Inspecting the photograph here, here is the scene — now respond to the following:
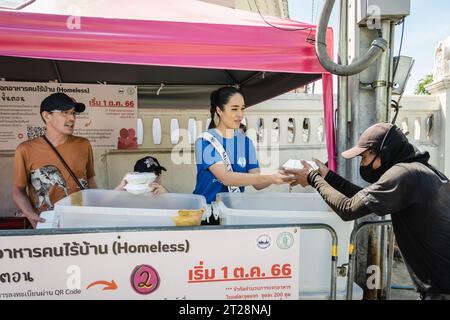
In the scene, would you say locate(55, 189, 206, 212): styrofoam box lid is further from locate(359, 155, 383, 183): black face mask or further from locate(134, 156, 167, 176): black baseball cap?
locate(359, 155, 383, 183): black face mask

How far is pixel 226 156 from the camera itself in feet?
8.16

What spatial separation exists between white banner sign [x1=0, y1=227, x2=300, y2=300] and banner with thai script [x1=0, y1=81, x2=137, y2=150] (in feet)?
8.02

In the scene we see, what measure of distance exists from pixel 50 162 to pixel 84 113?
3.93 feet

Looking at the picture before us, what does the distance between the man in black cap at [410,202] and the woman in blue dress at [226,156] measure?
0.56 metres

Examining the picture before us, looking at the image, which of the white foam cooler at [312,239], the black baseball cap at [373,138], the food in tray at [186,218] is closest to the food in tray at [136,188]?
the food in tray at [186,218]

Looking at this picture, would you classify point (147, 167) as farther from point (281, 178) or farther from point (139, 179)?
point (281, 178)

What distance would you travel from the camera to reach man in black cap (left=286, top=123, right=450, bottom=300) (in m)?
1.71

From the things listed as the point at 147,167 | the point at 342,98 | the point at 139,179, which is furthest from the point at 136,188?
the point at 342,98

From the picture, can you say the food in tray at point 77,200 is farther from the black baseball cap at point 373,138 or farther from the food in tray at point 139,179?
the black baseball cap at point 373,138

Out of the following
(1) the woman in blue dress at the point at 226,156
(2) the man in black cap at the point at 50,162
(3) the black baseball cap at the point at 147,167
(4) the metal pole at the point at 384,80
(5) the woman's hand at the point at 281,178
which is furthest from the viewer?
(3) the black baseball cap at the point at 147,167

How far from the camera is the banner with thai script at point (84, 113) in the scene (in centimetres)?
369

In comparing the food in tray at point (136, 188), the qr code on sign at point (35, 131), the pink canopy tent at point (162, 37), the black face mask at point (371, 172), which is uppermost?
the pink canopy tent at point (162, 37)

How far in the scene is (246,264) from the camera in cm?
191

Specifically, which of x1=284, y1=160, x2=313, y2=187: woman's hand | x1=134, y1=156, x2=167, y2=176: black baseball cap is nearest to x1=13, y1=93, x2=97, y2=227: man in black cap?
x1=134, y1=156, x2=167, y2=176: black baseball cap
